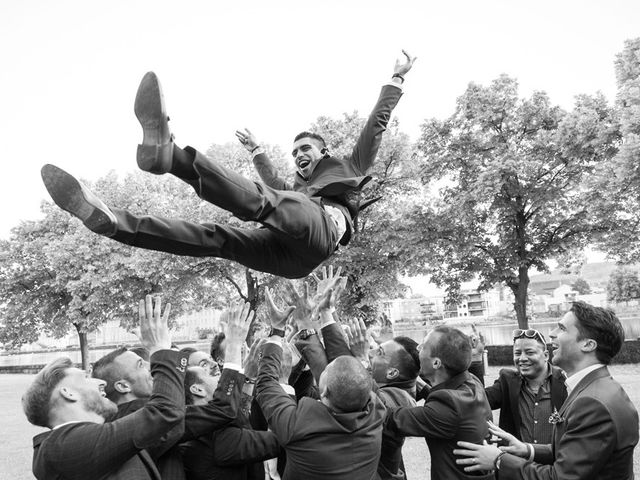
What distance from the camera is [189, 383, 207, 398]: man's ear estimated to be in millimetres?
3926

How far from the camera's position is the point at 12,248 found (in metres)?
33.3

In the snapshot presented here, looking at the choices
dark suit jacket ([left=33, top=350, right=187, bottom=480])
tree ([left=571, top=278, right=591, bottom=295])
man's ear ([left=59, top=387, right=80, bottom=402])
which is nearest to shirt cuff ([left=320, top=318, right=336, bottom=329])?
dark suit jacket ([left=33, top=350, right=187, bottom=480])

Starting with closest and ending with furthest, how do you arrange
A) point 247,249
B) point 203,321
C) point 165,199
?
point 247,249 < point 165,199 < point 203,321

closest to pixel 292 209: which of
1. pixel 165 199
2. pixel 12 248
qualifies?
pixel 165 199

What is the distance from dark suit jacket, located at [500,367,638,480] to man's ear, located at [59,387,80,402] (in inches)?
103

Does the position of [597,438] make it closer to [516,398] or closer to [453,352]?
[453,352]

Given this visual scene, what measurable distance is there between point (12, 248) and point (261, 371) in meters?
35.0

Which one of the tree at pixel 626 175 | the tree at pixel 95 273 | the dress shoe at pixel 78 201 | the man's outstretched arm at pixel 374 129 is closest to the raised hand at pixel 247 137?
the man's outstretched arm at pixel 374 129

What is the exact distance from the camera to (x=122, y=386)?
3.53 meters

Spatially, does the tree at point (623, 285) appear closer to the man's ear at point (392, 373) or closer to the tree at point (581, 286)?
the tree at point (581, 286)

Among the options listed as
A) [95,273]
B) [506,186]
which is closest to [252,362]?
[506,186]

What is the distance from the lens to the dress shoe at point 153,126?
3.27m

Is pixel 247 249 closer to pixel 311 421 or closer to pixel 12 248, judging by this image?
pixel 311 421

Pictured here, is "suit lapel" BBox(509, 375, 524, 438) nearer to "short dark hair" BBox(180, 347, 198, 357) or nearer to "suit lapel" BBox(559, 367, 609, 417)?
"suit lapel" BBox(559, 367, 609, 417)
